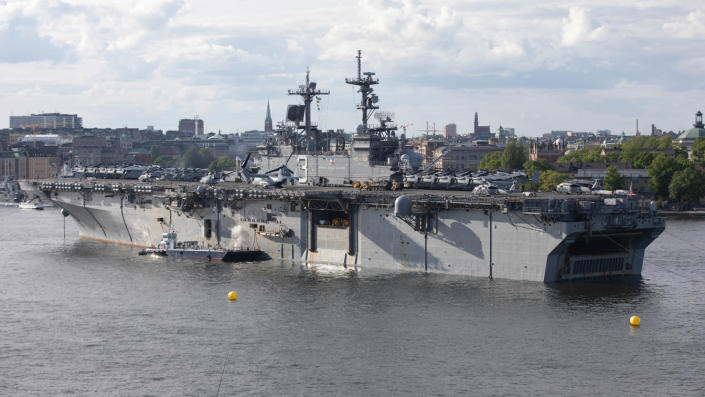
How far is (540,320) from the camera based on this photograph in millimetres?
30281

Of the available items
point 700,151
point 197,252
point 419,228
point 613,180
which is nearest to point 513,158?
point 700,151

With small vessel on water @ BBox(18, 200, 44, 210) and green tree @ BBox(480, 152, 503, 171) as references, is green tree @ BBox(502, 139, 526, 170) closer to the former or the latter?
green tree @ BBox(480, 152, 503, 171)

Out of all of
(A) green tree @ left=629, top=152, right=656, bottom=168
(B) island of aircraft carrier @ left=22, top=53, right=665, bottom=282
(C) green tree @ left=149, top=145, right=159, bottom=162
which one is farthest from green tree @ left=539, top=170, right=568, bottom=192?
(C) green tree @ left=149, top=145, right=159, bottom=162

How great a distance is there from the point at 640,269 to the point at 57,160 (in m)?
109

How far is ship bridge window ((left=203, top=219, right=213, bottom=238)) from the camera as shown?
46562mm

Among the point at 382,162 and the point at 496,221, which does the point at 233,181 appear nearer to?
the point at 382,162

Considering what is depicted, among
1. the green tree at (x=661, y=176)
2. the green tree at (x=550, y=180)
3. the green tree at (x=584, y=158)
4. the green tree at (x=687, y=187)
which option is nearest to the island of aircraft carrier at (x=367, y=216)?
the green tree at (x=550, y=180)

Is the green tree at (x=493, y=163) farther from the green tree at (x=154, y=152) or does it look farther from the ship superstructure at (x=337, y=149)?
the green tree at (x=154, y=152)

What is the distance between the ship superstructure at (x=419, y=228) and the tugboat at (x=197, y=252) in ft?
2.59

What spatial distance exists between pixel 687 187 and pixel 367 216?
172ft

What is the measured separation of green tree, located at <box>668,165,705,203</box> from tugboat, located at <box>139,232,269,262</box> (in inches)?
2061

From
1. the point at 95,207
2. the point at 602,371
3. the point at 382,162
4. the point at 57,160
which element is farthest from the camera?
the point at 57,160

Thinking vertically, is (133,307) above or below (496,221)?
below

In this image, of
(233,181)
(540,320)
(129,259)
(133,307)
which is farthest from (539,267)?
(233,181)
